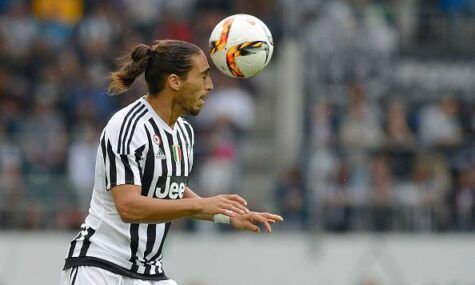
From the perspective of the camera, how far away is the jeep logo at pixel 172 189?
672 cm

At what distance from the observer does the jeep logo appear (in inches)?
265

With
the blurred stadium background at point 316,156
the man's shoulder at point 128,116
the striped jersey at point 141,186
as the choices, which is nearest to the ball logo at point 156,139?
the striped jersey at point 141,186

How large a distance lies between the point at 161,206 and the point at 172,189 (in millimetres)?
487

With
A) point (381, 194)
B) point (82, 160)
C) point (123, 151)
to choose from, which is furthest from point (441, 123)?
point (123, 151)

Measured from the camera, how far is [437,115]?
47.4 ft

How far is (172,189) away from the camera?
679 cm

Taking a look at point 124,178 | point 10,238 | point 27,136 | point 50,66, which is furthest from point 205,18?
point 124,178

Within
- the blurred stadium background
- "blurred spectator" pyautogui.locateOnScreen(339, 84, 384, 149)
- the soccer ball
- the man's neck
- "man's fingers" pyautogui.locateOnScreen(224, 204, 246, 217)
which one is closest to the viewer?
"man's fingers" pyautogui.locateOnScreen(224, 204, 246, 217)

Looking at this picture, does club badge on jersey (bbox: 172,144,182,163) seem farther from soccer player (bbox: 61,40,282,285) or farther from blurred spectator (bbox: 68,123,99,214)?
blurred spectator (bbox: 68,123,99,214)

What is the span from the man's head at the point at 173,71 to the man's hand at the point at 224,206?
838 mm

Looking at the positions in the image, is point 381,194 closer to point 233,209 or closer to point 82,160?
point 82,160

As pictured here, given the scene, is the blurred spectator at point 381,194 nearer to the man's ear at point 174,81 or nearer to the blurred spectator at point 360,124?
the blurred spectator at point 360,124

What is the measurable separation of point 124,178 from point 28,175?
7776 millimetres

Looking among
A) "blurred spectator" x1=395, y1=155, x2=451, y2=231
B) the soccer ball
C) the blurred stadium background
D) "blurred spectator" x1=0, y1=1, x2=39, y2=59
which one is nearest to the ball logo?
the soccer ball
